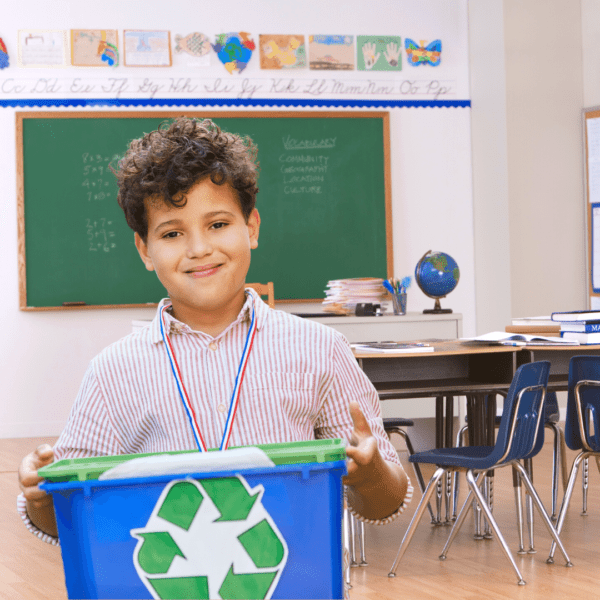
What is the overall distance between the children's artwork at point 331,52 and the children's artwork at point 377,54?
0.22ft

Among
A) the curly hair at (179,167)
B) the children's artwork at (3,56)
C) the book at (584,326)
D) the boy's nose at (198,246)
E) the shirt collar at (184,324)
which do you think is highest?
the children's artwork at (3,56)

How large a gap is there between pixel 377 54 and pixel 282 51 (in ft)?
2.30

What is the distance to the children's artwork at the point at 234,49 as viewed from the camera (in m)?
6.25

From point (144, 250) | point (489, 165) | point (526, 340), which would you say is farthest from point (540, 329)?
point (144, 250)

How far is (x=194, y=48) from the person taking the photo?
20.4ft

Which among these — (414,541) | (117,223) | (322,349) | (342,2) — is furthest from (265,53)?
(322,349)

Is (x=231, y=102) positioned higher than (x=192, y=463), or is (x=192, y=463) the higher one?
(x=231, y=102)

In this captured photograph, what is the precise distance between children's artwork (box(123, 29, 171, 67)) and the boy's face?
5.36 metres

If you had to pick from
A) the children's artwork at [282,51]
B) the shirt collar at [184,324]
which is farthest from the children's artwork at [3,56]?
the shirt collar at [184,324]

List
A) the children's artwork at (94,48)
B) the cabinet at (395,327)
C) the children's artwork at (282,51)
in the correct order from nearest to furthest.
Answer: the cabinet at (395,327) < the children's artwork at (94,48) < the children's artwork at (282,51)

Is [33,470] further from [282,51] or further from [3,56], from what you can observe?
[282,51]

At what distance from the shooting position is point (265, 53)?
6.31 metres

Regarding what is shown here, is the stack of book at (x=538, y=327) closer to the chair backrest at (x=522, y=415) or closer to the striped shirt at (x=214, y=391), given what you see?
the chair backrest at (x=522, y=415)

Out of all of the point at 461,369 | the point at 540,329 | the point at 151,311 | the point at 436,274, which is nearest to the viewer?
the point at 461,369
